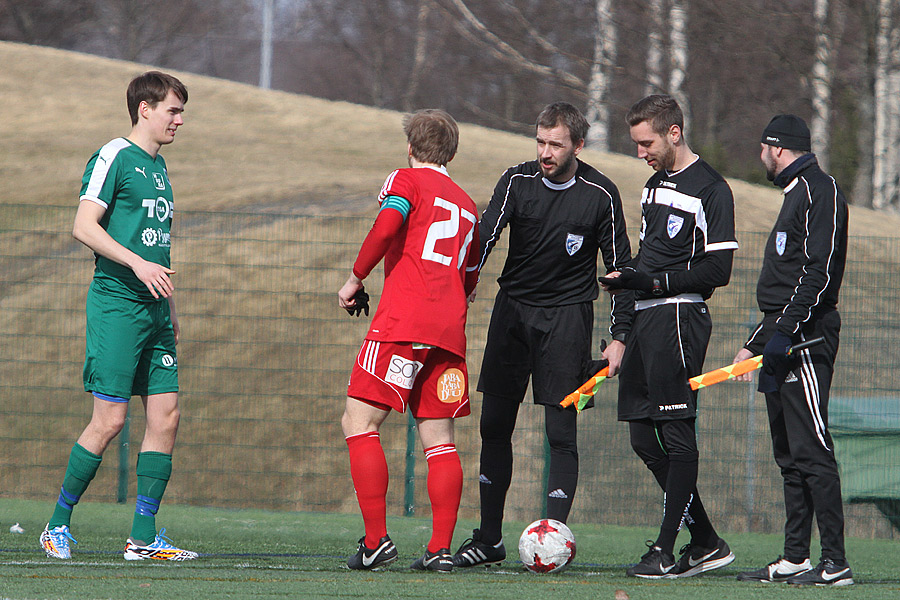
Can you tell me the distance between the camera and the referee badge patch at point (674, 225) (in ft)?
16.6

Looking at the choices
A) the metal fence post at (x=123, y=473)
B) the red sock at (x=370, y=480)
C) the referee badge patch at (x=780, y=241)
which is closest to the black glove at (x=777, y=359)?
the referee badge patch at (x=780, y=241)

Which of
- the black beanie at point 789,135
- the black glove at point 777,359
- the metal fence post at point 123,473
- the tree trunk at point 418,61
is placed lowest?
the metal fence post at point 123,473

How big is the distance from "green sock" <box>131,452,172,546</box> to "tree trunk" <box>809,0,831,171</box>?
1836cm

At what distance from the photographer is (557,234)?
520cm

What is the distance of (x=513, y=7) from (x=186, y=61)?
76.2 ft

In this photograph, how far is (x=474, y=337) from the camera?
9.38m

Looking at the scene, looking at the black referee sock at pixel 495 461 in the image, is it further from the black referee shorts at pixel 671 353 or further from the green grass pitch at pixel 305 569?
the black referee shorts at pixel 671 353

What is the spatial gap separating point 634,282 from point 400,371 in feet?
3.80

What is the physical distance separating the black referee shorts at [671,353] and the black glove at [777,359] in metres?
0.31

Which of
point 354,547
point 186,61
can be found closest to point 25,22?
point 186,61

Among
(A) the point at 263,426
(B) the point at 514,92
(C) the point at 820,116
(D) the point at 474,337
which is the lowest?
(A) the point at 263,426

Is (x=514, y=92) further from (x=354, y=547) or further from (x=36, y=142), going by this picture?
(x=354, y=547)

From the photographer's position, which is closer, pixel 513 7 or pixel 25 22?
pixel 513 7

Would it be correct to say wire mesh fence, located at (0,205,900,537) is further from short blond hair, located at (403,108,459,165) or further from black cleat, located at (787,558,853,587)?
short blond hair, located at (403,108,459,165)
